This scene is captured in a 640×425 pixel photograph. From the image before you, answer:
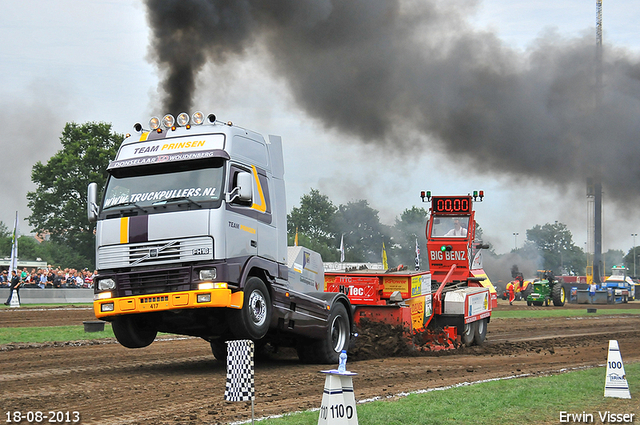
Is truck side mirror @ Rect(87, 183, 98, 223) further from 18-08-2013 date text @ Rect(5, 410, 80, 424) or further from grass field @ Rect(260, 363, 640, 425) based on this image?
grass field @ Rect(260, 363, 640, 425)

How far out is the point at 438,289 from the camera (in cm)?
1611

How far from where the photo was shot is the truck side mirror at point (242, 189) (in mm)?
9828

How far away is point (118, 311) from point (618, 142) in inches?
478

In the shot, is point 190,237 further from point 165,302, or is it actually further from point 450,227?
point 450,227

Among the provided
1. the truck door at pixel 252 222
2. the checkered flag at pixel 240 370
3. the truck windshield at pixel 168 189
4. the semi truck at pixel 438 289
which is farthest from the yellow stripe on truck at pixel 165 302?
the semi truck at pixel 438 289

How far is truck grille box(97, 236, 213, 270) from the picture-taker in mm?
9633

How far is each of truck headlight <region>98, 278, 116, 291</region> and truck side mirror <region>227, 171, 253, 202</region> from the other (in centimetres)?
204

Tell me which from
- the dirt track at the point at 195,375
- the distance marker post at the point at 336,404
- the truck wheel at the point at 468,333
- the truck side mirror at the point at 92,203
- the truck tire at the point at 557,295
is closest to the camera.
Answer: the distance marker post at the point at 336,404

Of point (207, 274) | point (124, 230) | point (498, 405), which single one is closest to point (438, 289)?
point (207, 274)

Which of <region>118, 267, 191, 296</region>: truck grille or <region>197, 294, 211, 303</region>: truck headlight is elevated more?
<region>118, 267, 191, 296</region>: truck grille

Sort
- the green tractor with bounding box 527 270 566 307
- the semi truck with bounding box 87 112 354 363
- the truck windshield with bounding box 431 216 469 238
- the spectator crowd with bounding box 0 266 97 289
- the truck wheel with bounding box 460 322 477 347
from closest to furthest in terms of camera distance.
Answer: the semi truck with bounding box 87 112 354 363
the truck wheel with bounding box 460 322 477 347
the truck windshield with bounding box 431 216 469 238
the spectator crowd with bounding box 0 266 97 289
the green tractor with bounding box 527 270 566 307

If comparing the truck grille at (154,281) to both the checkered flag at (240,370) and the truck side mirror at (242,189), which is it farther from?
the checkered flag at (240,370)

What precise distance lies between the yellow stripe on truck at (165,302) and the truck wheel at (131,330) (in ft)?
1.60

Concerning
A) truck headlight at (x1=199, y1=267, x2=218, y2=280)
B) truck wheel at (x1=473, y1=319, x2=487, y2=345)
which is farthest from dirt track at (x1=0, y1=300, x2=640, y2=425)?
truck headlight at (x1=199, y1=267, x2=218, y2=280)
